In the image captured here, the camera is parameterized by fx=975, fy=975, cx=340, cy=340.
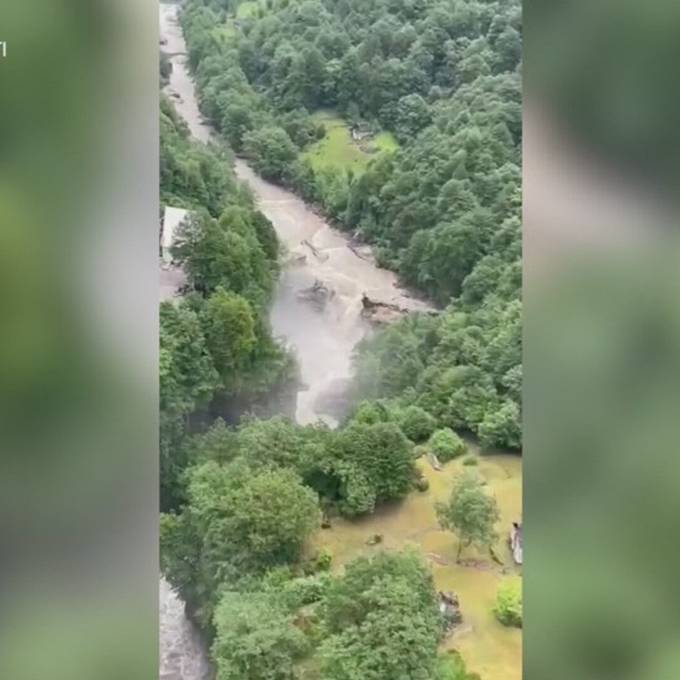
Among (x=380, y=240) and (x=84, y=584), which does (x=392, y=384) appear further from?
(x=84, y=584)

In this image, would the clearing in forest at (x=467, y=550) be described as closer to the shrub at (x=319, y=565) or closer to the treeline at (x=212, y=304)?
the shrub at (x=319, y=565)

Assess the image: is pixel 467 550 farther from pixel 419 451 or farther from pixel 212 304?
pixel 212 304

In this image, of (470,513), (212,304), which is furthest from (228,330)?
(470,513)

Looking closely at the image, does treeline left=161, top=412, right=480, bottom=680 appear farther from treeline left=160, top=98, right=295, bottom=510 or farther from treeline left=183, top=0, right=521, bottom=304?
treeline left=183, top=0, right=521, bottom=304

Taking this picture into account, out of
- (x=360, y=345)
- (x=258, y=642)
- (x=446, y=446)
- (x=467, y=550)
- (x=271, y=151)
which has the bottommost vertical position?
(x=258, y=642)

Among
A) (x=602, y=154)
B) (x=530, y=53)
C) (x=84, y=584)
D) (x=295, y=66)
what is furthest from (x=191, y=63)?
(x=84, y=584)

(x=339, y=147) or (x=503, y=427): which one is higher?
(x=339, y=147)
